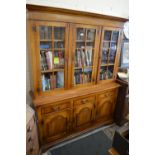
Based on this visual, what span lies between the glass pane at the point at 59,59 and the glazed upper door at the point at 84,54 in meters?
0.14

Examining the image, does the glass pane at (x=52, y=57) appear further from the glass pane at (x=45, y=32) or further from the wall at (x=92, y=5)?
the wall at (x=92, y=5)

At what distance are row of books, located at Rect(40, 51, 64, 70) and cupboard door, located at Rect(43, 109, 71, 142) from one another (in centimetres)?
64

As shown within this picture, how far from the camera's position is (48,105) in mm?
1537

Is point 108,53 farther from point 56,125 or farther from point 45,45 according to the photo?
point 56,125

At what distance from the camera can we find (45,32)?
1.38 metres

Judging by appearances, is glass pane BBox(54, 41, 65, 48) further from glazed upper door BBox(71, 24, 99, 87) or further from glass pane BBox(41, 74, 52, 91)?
glass pane BBox(41, 74, 52, 91)

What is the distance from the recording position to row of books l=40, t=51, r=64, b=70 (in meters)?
1.47

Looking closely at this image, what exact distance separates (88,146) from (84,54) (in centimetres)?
139

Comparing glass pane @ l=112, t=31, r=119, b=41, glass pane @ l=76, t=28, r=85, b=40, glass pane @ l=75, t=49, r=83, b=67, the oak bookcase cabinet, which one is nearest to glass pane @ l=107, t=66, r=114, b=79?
the oak bookcase cabinet

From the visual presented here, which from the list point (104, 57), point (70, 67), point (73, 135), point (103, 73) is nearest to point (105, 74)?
point (103, 73)

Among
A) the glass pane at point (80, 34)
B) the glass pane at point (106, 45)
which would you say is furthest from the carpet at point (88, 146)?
the glass pane at point (80, 34)
